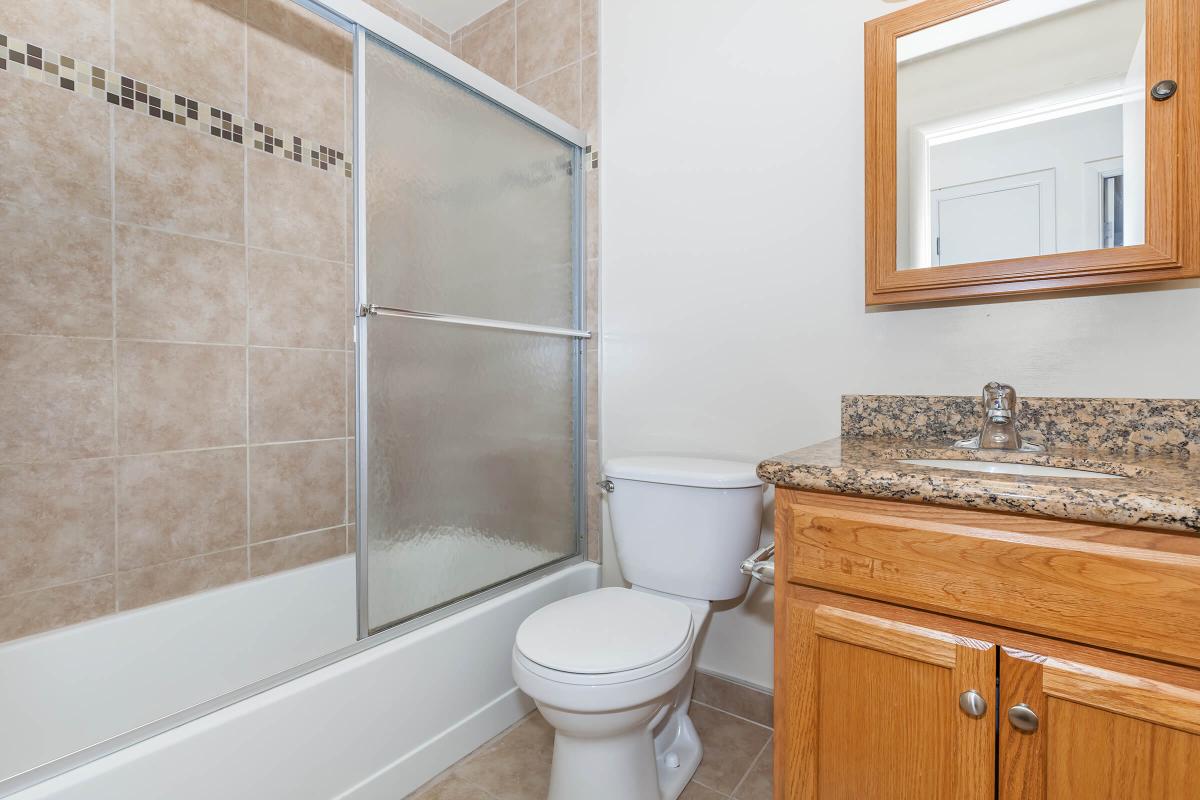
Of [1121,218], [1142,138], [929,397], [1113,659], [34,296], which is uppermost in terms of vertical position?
[1142,138]

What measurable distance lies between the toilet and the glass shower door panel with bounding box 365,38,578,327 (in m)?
0.65

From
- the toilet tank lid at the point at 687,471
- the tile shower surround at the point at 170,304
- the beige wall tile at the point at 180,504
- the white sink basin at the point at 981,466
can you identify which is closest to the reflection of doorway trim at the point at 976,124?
the white sink basin at the point at 981,466

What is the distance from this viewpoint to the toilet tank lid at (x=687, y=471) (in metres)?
1.39

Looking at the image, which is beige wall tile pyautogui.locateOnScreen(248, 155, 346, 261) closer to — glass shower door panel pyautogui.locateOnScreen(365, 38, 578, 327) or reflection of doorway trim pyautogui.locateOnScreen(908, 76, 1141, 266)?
glass shower door panel pyautogui.locateOnScreen(365, 38, 578, 327)

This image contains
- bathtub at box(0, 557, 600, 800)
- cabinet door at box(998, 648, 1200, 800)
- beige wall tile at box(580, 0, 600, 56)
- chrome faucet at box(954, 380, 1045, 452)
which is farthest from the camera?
beige wall tile at box(580, 0, 600, 56)

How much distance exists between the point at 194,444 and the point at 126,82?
1.00 metres

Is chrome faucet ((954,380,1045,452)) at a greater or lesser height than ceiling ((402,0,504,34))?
lesser

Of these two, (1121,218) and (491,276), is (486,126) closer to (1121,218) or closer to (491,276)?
(491,276)

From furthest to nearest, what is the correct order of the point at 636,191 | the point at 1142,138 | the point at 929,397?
the point at 636,191 → the point at 929,397 → the point at 1142,138

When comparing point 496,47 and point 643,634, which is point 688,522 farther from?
point 496,47

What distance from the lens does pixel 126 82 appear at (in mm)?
1460

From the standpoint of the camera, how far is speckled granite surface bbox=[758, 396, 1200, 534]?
68cm

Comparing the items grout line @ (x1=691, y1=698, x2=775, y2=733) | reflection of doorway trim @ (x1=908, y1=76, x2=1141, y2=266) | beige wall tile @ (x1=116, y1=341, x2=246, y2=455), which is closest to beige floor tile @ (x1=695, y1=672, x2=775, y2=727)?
grout line @ (x1=691, y1=698, x2=775, y2=733)

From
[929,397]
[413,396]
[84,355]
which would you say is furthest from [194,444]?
[929,397]
